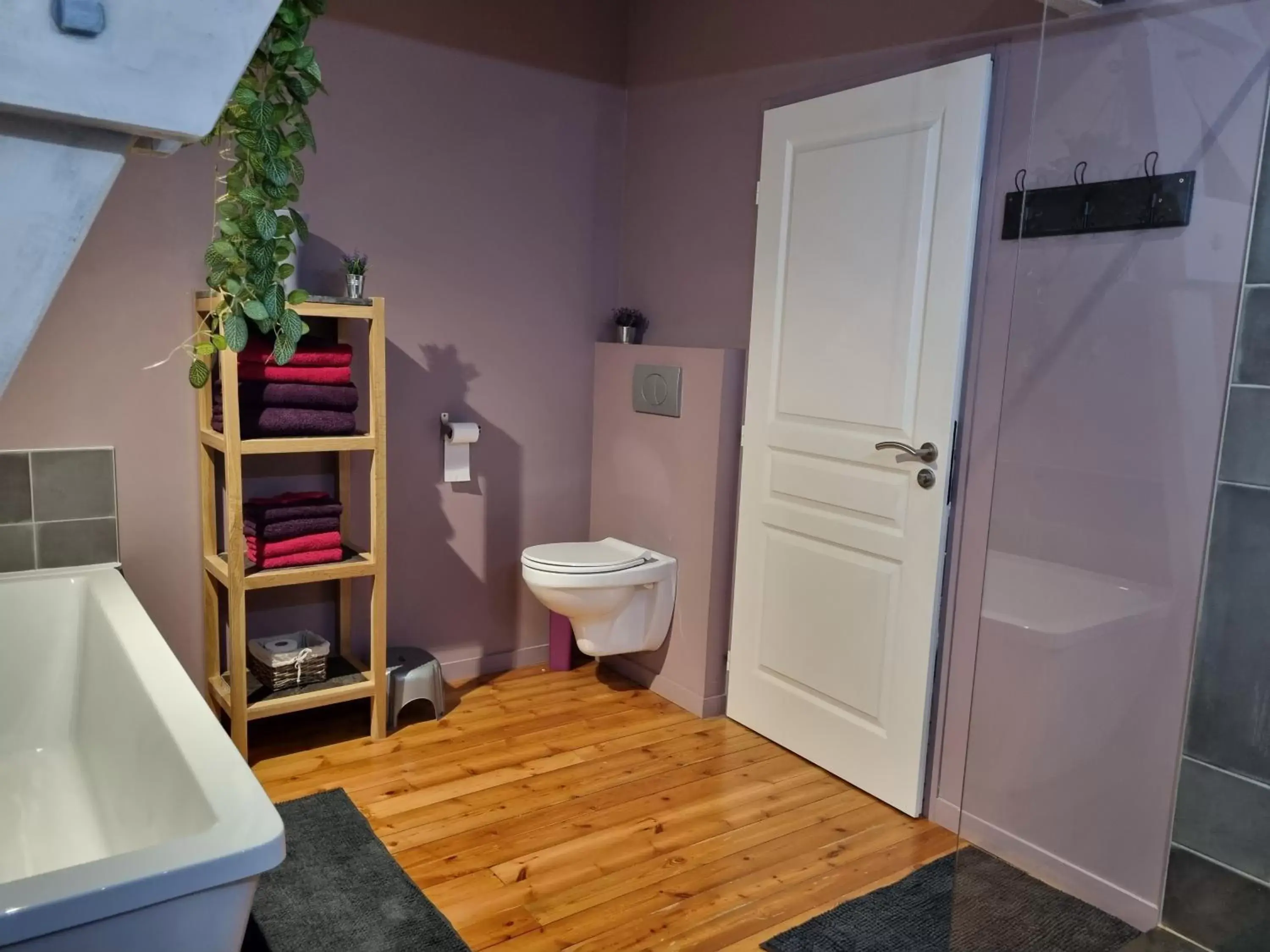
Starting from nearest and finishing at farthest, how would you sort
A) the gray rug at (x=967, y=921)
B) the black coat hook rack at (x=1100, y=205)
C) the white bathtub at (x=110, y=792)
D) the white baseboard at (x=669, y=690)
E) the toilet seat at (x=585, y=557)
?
the white bathtub at (x=110, y=792) → the black coat hook rack at (x=1100, y=205) → the gray rug at (x=967, y=921) → the toilet seat at (x=585, y=557) → the white baseboard at (x=669, y=690)

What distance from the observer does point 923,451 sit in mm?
2539

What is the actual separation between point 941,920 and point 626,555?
152cm

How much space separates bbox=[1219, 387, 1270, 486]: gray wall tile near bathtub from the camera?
1.85 metres

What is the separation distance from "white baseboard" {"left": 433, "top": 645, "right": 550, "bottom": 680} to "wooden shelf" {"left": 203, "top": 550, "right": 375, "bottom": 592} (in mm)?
630

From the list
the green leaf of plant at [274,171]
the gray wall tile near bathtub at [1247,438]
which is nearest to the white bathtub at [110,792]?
the green leaf of plant at [274,171]

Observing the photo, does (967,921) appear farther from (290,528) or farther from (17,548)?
(17,548)

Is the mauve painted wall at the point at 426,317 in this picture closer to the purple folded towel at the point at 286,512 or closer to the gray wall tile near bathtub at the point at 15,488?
the gray wall tile near bathtub at the point at 15,488

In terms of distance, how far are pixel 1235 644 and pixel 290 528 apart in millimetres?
2357

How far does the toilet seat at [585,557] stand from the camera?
3119 millimetres

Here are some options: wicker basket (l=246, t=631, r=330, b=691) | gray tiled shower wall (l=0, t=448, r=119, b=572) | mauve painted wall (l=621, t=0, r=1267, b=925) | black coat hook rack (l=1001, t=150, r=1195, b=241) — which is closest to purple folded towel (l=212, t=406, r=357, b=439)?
gray tiled shower wall (l=0, t=448, r=119, b=572)

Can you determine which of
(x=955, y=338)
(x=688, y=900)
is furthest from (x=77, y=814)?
(x=955, y=338)

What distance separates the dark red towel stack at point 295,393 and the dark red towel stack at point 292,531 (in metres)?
0.23

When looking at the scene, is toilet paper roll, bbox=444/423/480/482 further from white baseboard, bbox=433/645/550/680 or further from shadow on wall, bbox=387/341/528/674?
white baseboard, bbox=433/645/550/680

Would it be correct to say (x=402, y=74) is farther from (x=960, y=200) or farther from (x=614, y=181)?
(x=960, y=200)
